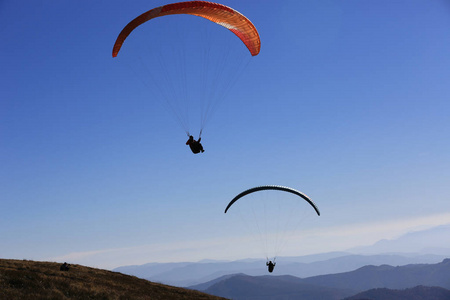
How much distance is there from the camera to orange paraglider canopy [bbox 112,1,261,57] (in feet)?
71.7

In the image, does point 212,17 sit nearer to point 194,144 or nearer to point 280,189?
point 194,144

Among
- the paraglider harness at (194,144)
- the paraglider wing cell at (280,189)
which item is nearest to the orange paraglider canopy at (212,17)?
the paraglider harness at (194,144)

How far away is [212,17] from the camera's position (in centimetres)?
2409

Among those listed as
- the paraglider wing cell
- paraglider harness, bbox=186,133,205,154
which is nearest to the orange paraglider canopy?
paraglider harness, bbox=186,133,205,154

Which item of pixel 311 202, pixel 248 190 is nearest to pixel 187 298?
pixel 248 190

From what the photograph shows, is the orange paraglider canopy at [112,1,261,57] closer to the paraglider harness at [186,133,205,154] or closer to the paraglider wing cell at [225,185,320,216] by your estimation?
the paraglider harness at [186,133,205,154]

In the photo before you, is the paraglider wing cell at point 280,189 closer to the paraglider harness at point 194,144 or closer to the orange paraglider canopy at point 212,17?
the paraglider harness at point 194,144

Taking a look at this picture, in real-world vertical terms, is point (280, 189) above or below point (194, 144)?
below

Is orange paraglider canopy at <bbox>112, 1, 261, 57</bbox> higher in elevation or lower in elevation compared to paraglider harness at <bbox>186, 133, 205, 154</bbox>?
higher

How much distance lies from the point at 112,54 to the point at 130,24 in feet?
9.72

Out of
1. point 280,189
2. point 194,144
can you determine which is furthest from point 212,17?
point 280,189

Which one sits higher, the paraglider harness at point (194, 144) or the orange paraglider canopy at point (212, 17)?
the orange paraglider canopy at point (212, 17)

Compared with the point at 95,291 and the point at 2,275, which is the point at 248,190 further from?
the point at 2,275

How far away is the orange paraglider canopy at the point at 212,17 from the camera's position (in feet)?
71.7
